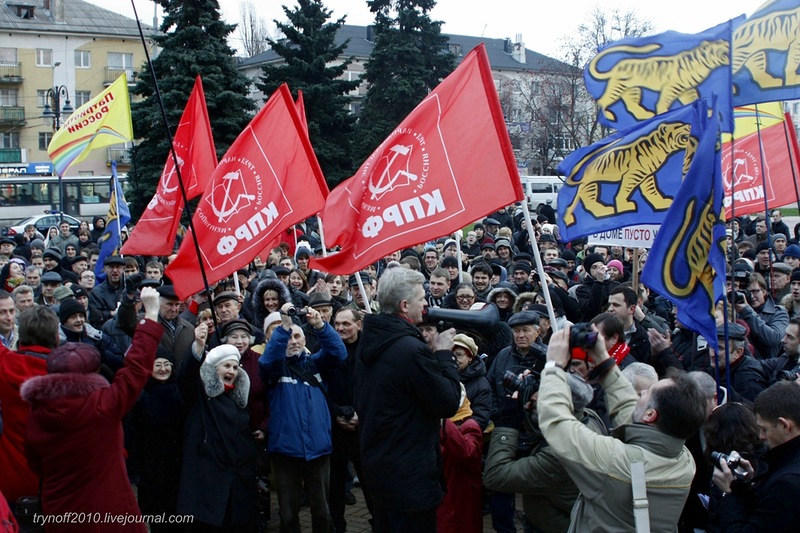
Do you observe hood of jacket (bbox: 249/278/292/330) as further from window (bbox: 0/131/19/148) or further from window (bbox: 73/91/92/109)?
window (bbox: 0/131/19/148)

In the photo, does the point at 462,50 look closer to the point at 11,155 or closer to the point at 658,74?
the point at 11,155

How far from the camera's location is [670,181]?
20.7ft

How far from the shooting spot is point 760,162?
9.60 m

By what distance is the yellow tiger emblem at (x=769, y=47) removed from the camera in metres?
7.50

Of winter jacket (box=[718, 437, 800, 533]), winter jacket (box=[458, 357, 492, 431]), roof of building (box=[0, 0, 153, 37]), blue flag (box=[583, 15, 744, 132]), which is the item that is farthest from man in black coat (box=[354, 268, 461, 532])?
roof of building (box=[0, 0, 153, 37])

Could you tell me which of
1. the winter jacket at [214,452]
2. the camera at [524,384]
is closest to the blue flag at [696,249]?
the camera at [524,384]

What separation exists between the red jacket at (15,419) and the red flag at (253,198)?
182 cm

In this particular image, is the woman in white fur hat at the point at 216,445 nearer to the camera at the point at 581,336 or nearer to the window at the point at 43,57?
the camera at the point at 581,336

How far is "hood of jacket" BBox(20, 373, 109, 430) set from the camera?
399 cm

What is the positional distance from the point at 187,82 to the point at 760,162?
747 inches

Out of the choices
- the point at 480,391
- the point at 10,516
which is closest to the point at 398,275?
the point at 480,391

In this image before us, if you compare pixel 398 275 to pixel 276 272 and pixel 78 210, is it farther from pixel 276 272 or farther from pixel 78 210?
pixel 78 210

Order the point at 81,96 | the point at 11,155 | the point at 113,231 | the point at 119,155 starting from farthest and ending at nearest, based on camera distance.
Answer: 1. the point at 81,96
2. the point at 11,155
3. the point at 119,155
4. the point at 113,231

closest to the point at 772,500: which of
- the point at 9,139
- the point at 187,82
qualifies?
the point at 187,82
